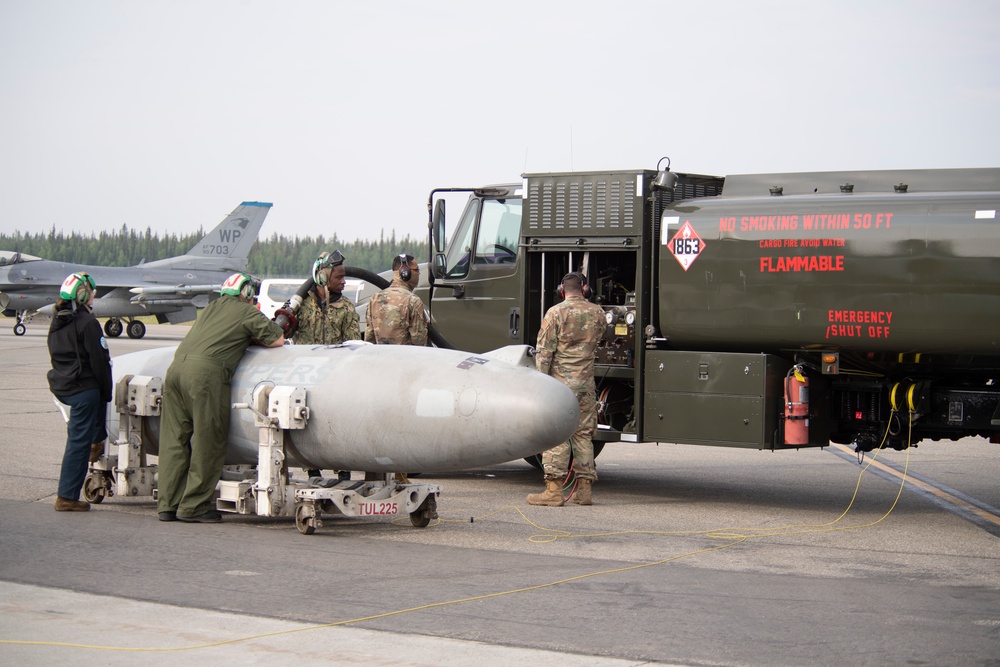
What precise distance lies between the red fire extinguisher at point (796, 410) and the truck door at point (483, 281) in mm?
2764

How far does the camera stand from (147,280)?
48.5 meters

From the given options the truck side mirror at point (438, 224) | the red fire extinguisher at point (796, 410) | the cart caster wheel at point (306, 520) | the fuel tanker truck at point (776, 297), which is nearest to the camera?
the cart caster wheel at point (306, 520)

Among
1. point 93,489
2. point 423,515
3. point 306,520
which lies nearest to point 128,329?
point 93,489

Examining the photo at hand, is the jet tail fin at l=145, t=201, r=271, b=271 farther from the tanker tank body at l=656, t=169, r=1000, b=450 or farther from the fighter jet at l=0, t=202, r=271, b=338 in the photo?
the tanker tank body at l=656, t=169, r=1000, b=450

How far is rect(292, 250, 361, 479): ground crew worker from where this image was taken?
33.0 feet

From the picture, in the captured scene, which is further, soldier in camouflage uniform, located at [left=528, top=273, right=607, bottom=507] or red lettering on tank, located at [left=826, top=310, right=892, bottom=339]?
soldier in camouflage uniform, located at [left=528, top=273, right=607, bottom=507]

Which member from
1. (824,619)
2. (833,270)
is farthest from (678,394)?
(824,619)

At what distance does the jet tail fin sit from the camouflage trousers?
142 feet

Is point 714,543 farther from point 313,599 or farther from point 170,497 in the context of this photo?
point 170,497

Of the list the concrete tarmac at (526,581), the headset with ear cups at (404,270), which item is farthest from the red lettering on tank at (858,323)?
the headset with ear cups at (404,270)

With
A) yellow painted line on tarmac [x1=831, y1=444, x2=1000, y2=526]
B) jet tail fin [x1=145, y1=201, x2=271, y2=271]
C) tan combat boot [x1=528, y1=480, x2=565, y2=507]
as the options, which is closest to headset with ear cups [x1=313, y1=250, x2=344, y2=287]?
tan combat boot [x1=528, y1=480, x2=565, y2=507]

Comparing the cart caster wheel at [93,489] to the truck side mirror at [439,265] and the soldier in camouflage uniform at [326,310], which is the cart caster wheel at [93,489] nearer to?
the soldier in camouflage uniform at [326,310]

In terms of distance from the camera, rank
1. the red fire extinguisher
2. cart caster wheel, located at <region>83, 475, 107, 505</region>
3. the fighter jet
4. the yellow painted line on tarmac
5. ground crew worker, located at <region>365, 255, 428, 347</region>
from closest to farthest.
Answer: cart caster wheel, located at <region>83, 475, 107, 505</region>, the red fire extinguisher, the yellow painted line on tarmac, ground crew worker, located at <region>365, 255, 428, 347</region>, the fighter jet

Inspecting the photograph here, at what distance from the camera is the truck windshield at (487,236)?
11.4m
